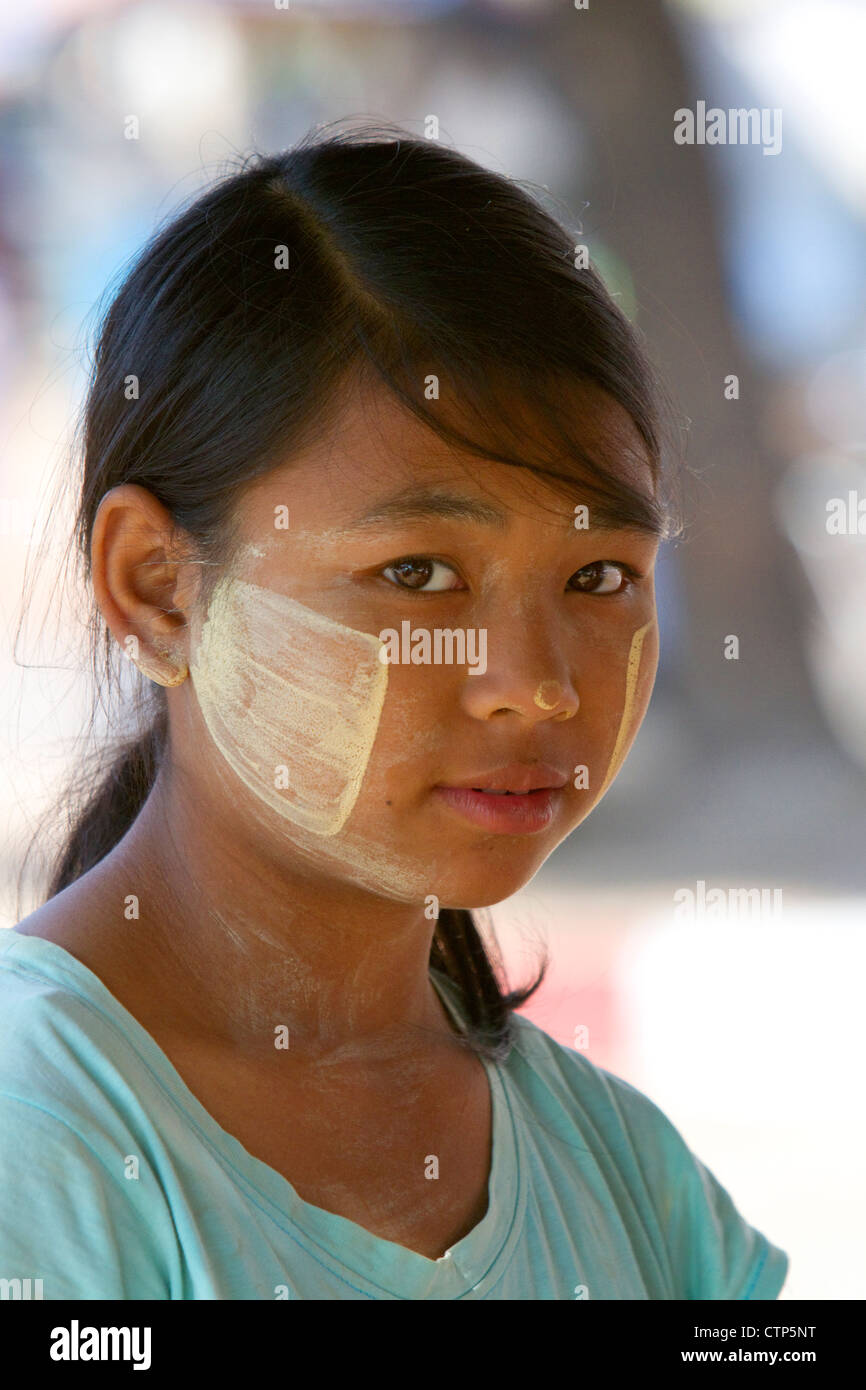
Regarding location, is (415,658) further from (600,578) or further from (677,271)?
(677,271)

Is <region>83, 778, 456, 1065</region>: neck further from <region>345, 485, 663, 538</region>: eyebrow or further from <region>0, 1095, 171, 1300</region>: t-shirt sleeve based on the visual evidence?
<region>345, 485, 663, 538</region>: eyebrow

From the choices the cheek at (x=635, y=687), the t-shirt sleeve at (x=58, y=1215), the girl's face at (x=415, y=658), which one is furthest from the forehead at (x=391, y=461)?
the t-shirt sleeve at (x=58, y=1215)

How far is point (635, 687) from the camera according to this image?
1.02m

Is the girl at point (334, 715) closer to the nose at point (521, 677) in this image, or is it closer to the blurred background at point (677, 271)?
the nose at point (521, 677)

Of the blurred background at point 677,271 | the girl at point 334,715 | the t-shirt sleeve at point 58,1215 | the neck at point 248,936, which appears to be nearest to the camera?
the t-shirt sleeve at point 58,1215

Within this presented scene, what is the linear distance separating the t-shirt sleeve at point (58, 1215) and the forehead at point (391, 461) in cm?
41

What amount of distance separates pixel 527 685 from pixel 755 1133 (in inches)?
119

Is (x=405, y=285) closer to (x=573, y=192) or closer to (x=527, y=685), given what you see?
(x=527, y=685)

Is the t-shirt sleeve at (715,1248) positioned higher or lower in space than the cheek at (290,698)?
lower

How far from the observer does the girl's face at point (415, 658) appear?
2.96 feet

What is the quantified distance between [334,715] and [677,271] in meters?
4.85

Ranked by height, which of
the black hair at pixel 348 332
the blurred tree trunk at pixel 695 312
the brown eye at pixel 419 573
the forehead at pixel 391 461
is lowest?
the brown eye at pixel 419 573

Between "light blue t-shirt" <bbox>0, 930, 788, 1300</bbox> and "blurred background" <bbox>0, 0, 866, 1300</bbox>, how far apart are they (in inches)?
130
